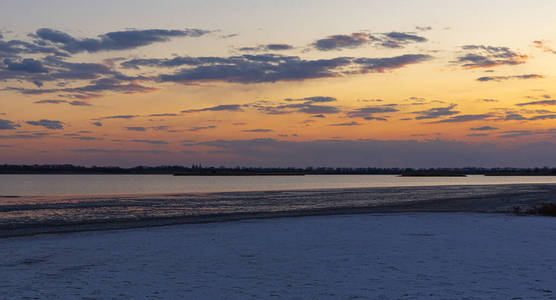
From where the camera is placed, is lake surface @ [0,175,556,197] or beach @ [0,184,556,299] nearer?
beach @ [0,184,556,299]

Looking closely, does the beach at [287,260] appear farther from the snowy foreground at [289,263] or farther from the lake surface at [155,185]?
the lake surface at [155,185]

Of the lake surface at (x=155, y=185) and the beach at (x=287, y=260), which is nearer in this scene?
the beach at (x=287, y=260)

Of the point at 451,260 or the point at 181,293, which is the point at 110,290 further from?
the point at 451,260

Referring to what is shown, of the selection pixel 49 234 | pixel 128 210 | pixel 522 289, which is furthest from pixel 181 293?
pixel 128 210

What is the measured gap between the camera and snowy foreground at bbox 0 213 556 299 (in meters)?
11.4

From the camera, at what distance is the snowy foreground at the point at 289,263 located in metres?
11.4

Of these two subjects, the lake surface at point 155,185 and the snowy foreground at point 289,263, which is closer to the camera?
the snowy foreground at point 289,263

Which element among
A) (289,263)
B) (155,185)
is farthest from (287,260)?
(155,185)

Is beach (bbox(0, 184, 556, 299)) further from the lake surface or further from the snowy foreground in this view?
the lake surface

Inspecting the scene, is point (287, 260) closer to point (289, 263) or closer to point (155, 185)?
point (289, 263)

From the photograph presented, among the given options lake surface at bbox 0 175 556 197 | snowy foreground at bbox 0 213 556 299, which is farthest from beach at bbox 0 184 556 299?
lake surface at bbox 0 175 556 197

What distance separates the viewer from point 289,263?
14.9m

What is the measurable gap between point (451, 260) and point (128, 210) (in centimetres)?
2601

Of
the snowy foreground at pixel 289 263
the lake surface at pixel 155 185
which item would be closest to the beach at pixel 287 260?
the snowy foreground at pixel 289 263
